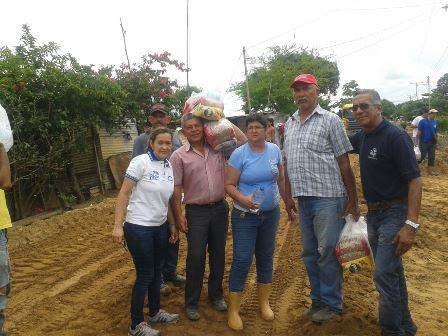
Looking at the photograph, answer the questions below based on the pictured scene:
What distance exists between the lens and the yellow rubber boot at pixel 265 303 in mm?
3840

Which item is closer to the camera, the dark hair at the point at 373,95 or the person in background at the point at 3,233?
the person in background at the point at 3,233

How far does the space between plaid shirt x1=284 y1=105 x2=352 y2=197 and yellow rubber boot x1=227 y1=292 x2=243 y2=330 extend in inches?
42.5

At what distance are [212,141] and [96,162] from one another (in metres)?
9.91

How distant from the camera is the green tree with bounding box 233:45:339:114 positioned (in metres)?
32.1

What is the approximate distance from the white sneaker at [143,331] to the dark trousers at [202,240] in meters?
Result: 0.47

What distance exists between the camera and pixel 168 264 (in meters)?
4.61

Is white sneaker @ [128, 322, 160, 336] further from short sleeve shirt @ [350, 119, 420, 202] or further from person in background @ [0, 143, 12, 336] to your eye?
short sleeve shirt @ [350, 119, 420, 202]

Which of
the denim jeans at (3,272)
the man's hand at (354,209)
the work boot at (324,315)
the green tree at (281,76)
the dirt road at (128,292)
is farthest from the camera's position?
the green tree at (281,76)

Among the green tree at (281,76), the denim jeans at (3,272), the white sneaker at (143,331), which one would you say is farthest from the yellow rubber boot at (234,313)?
the green tree at (281,76)

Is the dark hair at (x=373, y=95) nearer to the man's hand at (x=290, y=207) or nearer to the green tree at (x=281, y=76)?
the man's hand at (x=290, y=207)

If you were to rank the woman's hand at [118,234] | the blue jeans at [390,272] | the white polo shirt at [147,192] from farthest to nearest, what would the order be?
the white polo shirt at [147,192], the woman's hand at [118,234], the blue jeans at [390,272]

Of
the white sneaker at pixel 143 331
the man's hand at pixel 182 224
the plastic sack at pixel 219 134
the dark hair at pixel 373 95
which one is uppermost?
the dark hair at pixel 373 95

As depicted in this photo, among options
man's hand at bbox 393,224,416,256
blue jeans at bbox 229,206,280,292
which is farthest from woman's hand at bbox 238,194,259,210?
man's hand at bbox 393,224,416,256

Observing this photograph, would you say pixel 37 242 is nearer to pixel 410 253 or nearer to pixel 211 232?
pixel 211 232
